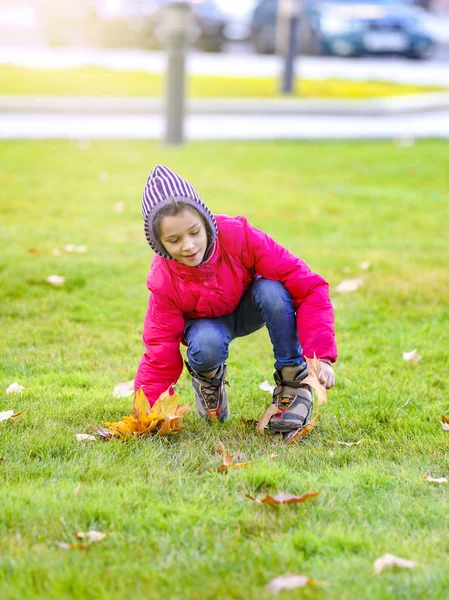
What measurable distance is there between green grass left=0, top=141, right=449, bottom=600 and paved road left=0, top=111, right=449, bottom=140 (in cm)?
361

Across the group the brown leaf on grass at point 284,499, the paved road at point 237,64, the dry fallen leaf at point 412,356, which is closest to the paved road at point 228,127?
the paved road at point 237,64

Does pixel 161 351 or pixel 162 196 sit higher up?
pixel 162 196

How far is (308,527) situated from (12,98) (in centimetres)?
1012

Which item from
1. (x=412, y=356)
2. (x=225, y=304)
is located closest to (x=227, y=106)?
(x=412, y=356)

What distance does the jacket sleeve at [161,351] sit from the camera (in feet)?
10.5

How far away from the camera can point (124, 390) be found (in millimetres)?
3633

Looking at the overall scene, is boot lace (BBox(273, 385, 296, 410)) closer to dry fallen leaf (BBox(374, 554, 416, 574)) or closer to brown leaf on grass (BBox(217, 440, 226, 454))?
brown leaf on grass (BBox(217, 440, 226, 454))

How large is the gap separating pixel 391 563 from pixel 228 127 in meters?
9.45

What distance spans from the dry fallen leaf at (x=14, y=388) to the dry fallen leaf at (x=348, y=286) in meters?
2.11

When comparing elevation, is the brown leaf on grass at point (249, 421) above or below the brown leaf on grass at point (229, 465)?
below

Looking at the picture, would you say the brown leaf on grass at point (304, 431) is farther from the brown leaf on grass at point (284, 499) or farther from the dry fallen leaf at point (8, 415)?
the dry fallen leaf at point (8, 415)

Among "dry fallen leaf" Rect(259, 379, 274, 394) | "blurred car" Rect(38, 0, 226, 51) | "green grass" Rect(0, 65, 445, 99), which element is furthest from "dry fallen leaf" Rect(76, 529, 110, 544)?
"blurred car" Rect(38, 0, 226, 51)

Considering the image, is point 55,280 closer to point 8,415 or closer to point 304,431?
point 8,415

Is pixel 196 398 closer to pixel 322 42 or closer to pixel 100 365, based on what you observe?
pixel 100 365
